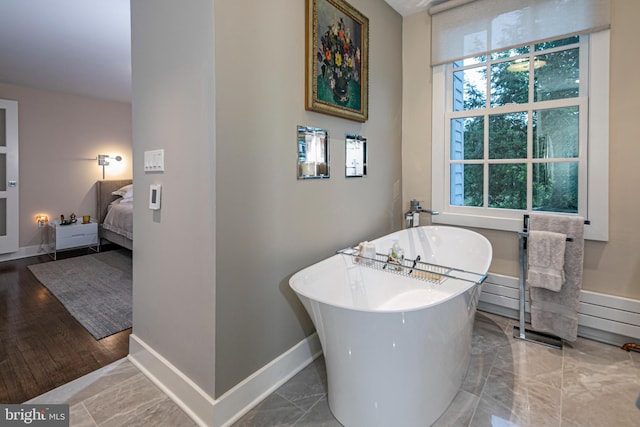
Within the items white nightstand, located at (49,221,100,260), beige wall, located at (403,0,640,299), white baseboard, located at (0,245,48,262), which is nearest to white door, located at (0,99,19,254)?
white baseboard, located at (0,245,48,262)

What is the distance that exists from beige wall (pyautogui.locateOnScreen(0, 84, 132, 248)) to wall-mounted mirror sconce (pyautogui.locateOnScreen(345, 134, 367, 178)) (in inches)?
187

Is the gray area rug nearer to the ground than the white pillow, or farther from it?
nearer to the ground

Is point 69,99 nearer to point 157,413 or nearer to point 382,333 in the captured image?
point 157,413

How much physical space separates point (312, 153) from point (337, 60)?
66cm

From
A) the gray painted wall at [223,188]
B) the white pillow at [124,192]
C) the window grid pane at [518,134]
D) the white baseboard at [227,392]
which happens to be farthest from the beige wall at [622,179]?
the white pillow at [124,192]

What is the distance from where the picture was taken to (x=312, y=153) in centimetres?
187

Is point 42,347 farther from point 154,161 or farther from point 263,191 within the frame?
point 263,191

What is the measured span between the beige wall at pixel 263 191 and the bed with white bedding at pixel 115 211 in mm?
3289

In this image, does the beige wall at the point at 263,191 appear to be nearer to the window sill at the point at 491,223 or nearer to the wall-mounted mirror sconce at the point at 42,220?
the window sill at the point at 491,223

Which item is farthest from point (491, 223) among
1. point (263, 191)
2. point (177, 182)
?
point (177, 182)

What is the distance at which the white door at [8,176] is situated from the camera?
4.03m

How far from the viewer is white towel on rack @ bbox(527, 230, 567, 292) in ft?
6.39

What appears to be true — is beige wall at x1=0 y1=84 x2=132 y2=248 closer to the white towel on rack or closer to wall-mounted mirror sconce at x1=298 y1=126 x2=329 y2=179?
wall-mounted mirror sconce at x1=298 y1=126 x2=329 y2=179

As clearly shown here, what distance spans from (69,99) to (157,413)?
5.10m
